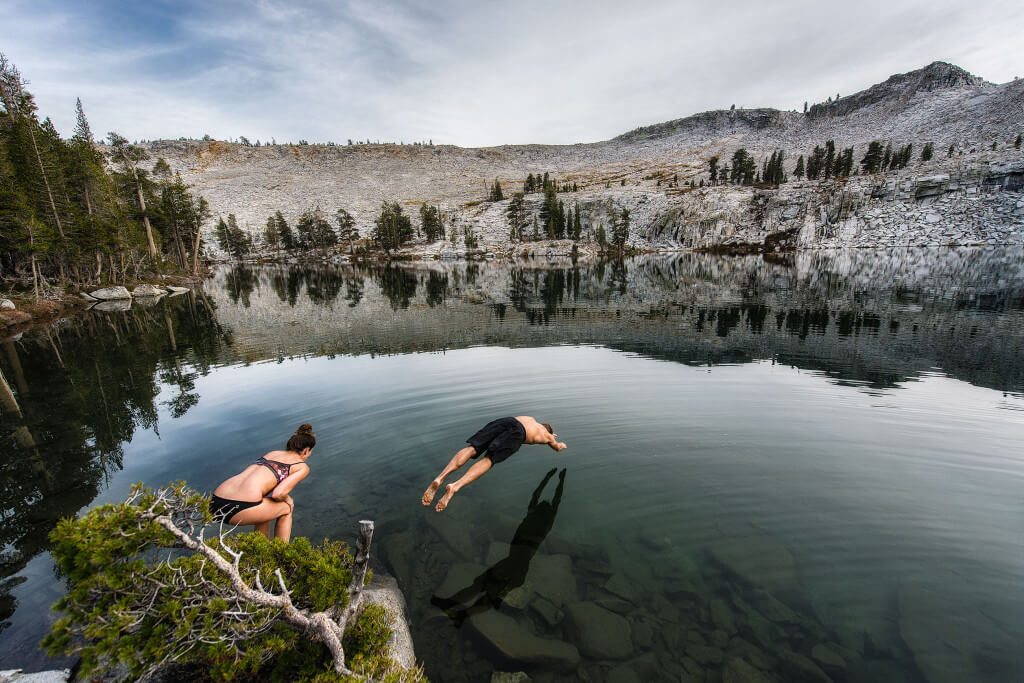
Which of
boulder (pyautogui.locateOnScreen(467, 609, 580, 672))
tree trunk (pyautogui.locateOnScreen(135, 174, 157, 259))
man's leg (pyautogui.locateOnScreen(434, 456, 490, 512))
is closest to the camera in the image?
boulder (pyautogui.locateOnScreen(467, 609, 580, 672))

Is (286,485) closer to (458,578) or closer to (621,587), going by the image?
(458,578)

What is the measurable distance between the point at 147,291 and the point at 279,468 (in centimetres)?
7182

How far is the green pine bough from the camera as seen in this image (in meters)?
2.99

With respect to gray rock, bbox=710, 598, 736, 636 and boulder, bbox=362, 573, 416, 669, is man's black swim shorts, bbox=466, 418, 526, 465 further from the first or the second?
gray rock, bbox=710, 598, 736, 636

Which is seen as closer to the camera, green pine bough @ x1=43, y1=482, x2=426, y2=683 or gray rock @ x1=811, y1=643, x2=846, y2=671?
green pine bough @ x1=43, y1=482, x2=426, y2=683

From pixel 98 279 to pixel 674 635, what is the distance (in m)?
76.9

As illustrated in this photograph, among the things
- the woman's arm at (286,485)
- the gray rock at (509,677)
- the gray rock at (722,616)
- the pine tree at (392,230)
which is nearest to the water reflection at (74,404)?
the woman's arm at (286,485)

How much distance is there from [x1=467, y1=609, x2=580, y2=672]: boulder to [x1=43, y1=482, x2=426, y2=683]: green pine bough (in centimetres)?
156

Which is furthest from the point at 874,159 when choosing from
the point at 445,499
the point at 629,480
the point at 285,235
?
the point at 285,235

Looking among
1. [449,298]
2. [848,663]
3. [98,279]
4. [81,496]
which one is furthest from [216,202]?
[848,663]

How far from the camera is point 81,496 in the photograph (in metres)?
9.53

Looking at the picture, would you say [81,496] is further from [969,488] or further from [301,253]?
[301,253]

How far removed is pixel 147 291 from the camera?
58.7 metres

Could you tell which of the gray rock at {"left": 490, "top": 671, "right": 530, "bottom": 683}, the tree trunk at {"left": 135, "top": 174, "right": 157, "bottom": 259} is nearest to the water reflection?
the gray rock at {"left": 490, "top": 671, "right": 530, "bottom": 683}
